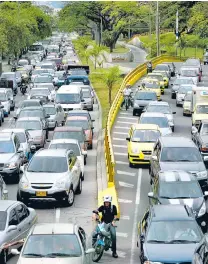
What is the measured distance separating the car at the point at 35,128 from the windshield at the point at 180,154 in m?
9.64

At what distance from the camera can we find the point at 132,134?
3481 cm

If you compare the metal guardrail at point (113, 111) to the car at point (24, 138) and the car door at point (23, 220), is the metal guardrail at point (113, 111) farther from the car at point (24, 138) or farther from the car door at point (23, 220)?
the car door at point (23, 220)

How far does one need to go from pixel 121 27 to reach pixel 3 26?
110 ft

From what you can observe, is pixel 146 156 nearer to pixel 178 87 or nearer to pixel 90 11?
pixel 178 87

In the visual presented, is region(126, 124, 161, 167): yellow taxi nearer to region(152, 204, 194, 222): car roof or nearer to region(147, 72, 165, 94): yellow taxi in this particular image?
region(152, 204, 194, 222): car roof

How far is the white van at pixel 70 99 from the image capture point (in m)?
49.5

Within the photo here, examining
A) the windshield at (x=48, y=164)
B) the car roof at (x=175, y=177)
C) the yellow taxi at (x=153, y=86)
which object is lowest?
the yellow taxi at (x=153, y=86)

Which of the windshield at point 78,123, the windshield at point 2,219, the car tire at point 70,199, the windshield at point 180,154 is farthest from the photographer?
the windshield at point 78,123

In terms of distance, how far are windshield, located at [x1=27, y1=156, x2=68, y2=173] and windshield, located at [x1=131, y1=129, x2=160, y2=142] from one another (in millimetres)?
7099

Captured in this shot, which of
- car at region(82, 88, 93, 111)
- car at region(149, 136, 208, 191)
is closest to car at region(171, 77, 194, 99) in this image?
car at region(82, 88, 93, 111)

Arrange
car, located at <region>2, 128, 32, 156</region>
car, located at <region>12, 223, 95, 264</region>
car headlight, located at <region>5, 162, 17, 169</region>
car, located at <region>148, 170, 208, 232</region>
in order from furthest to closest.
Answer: car, located at <region>2, 128, 32, 156</region>, car headlight, located at <region>5, 162, 17, 169</region>, car, located at <region>148, 170, 208, 232</region>, car, located at <region>12, 223, 95, 264</region>

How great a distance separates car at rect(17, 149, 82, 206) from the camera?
26.2 meters

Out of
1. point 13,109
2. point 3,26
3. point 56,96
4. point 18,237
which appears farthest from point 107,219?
point 3,26

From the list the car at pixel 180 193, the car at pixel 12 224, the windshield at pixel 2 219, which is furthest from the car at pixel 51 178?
the windshield at pixel 2 219
